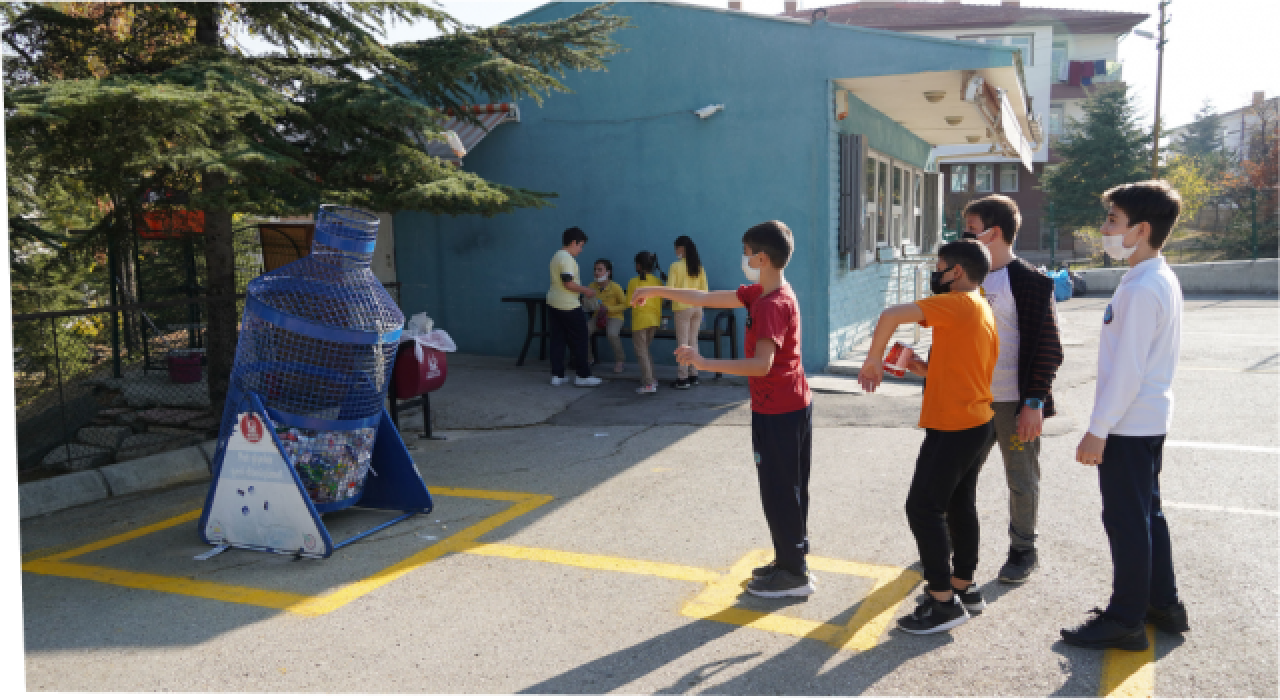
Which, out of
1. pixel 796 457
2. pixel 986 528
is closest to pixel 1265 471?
pixel 986 528

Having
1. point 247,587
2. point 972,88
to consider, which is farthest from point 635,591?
point 972,88

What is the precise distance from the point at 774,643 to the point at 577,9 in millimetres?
9751

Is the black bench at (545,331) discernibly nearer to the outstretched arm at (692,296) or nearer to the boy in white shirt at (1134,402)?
the outstretched arm at (692,296)

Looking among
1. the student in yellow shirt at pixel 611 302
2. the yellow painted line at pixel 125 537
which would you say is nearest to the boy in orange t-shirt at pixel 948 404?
the yellow painted line at pixel 125 537

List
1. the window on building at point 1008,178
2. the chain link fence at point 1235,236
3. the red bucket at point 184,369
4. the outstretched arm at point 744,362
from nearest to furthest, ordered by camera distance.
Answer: the outstretched arm at point 744,362 → the red bucket at point 184,369 → the chain link fence at point 1235,236 → the window on building at point 1008,178

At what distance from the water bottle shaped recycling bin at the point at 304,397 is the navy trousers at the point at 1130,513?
389cm

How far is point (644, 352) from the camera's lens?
988 centimetres

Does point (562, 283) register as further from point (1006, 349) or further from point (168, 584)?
point (1006, 349)

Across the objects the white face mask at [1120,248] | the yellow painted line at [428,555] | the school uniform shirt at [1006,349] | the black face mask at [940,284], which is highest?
the white face mask at [1120,248]

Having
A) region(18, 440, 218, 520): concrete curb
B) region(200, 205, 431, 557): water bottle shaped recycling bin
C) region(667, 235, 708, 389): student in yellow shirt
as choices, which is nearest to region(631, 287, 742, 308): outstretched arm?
region(200, 205, 431, 557): water bottle shaped recycling bin

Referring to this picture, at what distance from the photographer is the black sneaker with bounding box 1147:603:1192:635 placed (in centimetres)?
366

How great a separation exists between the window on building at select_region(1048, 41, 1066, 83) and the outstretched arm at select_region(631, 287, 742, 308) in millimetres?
43163

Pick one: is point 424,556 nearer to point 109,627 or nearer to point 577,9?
point 109,627

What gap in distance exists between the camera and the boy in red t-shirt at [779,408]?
3.93 m
